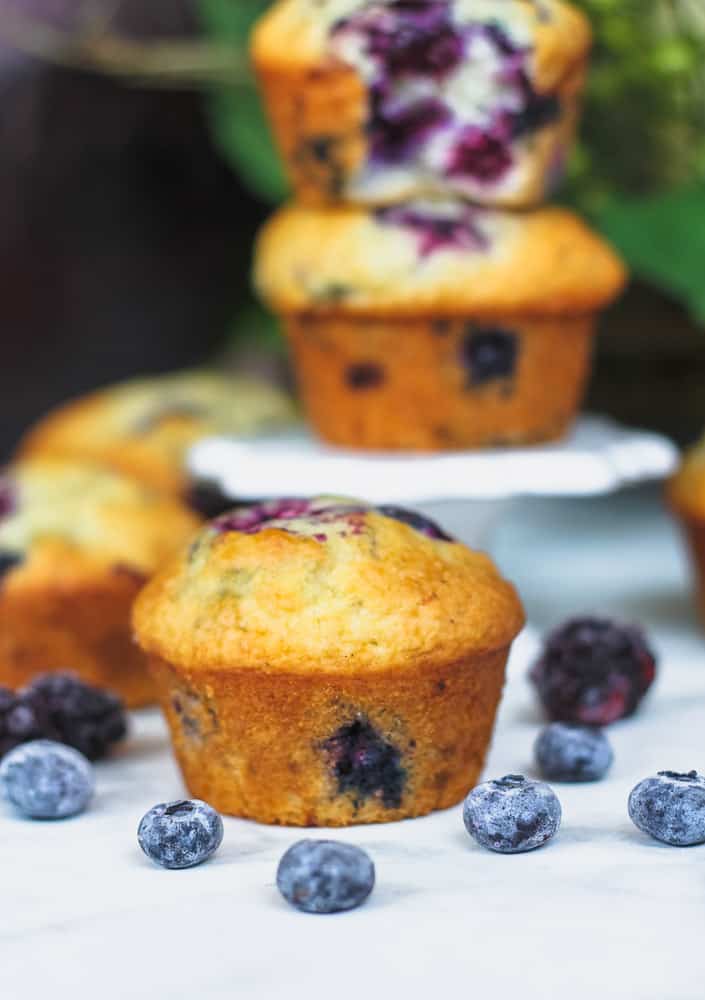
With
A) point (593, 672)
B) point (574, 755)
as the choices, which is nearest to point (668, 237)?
point (593, 672)

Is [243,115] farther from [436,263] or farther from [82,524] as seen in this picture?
[82,524]

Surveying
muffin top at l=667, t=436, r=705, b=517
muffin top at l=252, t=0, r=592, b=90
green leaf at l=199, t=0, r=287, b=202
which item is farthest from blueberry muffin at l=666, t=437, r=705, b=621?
green leaf at l=199, t=0, r=287, b=202

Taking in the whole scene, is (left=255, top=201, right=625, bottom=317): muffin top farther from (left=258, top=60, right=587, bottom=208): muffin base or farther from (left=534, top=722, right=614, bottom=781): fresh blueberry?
(left=534, top=722, right=614, bottom=781): fresh blueberry

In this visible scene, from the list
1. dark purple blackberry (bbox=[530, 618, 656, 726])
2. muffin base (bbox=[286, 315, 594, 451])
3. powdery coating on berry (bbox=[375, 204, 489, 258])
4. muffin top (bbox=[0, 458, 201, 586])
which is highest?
powdery coating on berry (bbox=[375, 204, 489, 258])

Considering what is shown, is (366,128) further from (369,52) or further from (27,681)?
(27,681)

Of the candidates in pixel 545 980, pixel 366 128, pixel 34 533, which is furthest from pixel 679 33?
pixel 545 980
